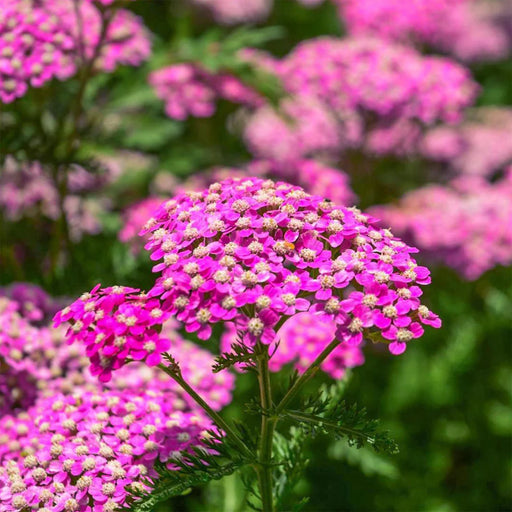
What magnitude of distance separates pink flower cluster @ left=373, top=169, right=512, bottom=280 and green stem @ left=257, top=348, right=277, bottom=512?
7.00 feet

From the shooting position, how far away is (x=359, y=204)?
12.8 ft

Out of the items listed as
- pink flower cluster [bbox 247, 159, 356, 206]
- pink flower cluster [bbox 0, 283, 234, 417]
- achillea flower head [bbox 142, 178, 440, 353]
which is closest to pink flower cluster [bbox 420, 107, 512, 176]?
Answer: pink flower cluster [bbox 247, 159, 356, 206]

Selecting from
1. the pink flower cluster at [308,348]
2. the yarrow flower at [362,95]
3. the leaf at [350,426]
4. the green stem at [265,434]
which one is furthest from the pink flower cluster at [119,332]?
the yarrow flower at [362,95]

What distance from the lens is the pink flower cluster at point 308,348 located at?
247 centimetres

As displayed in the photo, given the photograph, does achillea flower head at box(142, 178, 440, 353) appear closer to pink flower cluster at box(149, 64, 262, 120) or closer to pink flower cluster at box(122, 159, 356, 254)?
pink flower cluster at box(122, 159, 356, 254)

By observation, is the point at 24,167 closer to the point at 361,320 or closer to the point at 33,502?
the point at 33,502

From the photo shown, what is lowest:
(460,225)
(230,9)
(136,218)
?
(460,225)

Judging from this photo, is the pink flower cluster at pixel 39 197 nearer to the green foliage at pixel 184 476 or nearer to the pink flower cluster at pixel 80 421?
the pink flower cluster at pixel 80 421

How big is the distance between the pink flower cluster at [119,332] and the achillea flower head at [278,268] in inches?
2.0

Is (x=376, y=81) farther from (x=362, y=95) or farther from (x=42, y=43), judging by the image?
(x=42, y=43)

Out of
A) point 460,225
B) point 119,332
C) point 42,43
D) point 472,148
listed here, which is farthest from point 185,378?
point 472,148

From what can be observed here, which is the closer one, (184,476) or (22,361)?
(184,476)

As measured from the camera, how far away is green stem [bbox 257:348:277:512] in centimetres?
166

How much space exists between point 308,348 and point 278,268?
102cm
